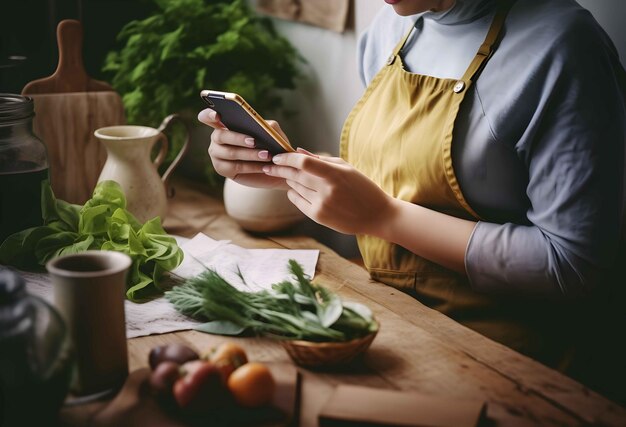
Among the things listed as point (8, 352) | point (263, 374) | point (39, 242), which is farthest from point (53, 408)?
point (39, 242)

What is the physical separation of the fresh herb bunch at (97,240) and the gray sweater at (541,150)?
0.63 metres

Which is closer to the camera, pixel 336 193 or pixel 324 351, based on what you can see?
pixel 324 351

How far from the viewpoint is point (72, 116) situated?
1815 millimetres

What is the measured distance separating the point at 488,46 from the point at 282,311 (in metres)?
0.68

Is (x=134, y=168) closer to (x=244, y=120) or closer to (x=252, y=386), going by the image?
(x=244, y=120)

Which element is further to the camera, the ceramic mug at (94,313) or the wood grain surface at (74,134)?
the wood grain surface at (74,134)

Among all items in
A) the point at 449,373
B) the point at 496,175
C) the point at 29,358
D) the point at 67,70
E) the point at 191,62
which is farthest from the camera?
the point at 191,62

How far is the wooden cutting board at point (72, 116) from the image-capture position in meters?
1.78

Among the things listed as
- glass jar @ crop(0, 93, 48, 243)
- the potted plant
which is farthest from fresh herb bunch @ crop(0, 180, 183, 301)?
the potted plant

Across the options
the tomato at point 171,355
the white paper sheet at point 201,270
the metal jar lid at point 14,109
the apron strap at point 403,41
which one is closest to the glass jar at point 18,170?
the metal jar lid at point 14,109

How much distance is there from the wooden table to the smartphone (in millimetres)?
340

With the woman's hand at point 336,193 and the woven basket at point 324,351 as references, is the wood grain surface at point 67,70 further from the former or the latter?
the woven basket at point 324,351

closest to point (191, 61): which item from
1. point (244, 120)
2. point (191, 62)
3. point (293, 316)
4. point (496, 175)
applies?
point (191, 62)

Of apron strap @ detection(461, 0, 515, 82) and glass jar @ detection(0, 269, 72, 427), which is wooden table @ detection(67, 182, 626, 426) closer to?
glass jar @ detection(0, 269, 72, 427)
